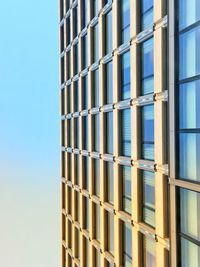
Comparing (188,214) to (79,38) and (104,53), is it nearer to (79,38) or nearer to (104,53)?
(104,53)

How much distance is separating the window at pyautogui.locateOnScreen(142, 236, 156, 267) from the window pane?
4.25m

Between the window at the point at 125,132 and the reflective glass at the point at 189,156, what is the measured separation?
727 cm

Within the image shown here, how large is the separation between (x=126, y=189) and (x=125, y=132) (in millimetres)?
3358

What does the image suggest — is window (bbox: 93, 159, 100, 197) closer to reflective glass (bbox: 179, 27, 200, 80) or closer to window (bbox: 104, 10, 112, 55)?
window (bbox: 104, 10, 112, 55)

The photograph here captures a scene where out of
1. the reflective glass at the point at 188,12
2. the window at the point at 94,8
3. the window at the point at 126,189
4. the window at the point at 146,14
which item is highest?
the window at the point at 94,8

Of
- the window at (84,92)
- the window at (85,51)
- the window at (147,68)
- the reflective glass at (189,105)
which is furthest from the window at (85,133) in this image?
the reflective glass at (189,105)

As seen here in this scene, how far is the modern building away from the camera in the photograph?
693 inches

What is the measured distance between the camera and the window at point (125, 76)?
2533 cm

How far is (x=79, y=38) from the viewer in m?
37.0

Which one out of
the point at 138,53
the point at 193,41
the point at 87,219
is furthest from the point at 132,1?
the point at 87,219

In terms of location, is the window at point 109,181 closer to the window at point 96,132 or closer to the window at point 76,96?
the window at point 96,132

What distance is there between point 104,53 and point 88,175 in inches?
397

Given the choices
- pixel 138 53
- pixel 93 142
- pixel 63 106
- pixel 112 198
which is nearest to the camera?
pixel 138 53

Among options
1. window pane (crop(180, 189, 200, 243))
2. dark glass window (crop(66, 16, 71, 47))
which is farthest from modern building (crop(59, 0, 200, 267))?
dark glass window (crop(66, 16, 71, 47))
